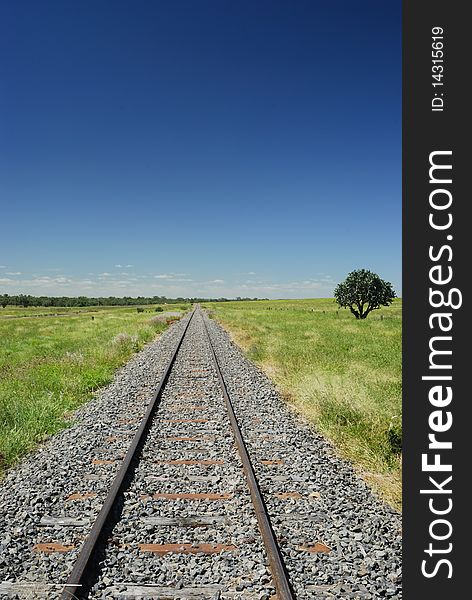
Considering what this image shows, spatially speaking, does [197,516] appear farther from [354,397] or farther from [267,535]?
[354,397]

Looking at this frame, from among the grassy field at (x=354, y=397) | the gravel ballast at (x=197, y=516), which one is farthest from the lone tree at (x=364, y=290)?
the gravel ballast at (x=197, y=516)

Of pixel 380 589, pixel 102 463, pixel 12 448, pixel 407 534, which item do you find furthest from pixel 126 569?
pixel 12 448

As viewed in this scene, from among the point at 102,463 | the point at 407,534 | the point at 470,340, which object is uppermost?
the point at 470,340

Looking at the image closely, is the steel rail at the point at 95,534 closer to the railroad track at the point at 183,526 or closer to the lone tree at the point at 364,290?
the railroad track at the point at 183,526

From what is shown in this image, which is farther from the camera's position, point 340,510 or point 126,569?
point 340,510

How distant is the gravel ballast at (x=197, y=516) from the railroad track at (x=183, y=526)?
0.01 meters

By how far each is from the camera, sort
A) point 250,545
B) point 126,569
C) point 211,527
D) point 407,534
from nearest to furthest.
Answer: point 407,534 < point 126,569 < point 250,545 < point 211,527

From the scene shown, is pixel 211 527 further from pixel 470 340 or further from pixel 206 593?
pixel 470 340

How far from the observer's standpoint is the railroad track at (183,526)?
130 inches

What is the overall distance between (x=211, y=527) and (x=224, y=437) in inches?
118

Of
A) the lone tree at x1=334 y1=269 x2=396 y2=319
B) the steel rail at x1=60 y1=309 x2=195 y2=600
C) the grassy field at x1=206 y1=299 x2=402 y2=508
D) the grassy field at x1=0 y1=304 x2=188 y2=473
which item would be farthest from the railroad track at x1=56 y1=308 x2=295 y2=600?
the lone tree at x1=334 y1=269 x2=396 y2=319

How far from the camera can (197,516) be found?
4.45 metres

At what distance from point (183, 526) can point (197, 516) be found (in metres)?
0.24

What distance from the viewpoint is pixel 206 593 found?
3248 mm
